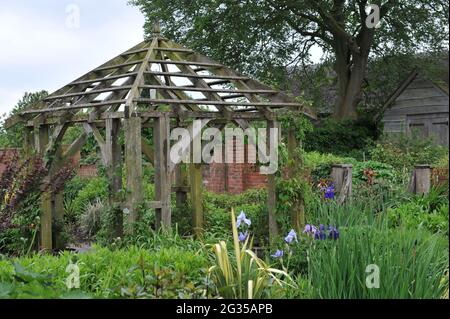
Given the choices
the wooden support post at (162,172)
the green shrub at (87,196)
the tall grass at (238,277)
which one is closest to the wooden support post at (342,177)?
the wooden support post at (162,172)

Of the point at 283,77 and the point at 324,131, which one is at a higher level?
the point at 283,77

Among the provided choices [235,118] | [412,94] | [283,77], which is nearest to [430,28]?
[412,94]

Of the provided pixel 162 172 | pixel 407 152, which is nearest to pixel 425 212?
pixel 162 172

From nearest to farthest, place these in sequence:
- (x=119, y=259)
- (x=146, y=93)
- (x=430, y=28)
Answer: (x=119, y=259)
(x=146, y=93)
(x=430, y=28)

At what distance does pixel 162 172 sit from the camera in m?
8.02

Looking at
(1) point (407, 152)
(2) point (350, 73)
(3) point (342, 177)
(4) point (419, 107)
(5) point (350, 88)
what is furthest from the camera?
(2) point (350, 73)

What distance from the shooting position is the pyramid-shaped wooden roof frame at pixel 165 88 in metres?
8.36

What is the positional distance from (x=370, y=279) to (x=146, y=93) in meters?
12.4

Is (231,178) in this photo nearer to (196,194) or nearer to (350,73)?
(196,194)

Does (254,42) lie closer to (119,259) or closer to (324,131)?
(324,131)

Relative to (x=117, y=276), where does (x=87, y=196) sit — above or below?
above

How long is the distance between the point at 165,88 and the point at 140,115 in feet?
1.58
